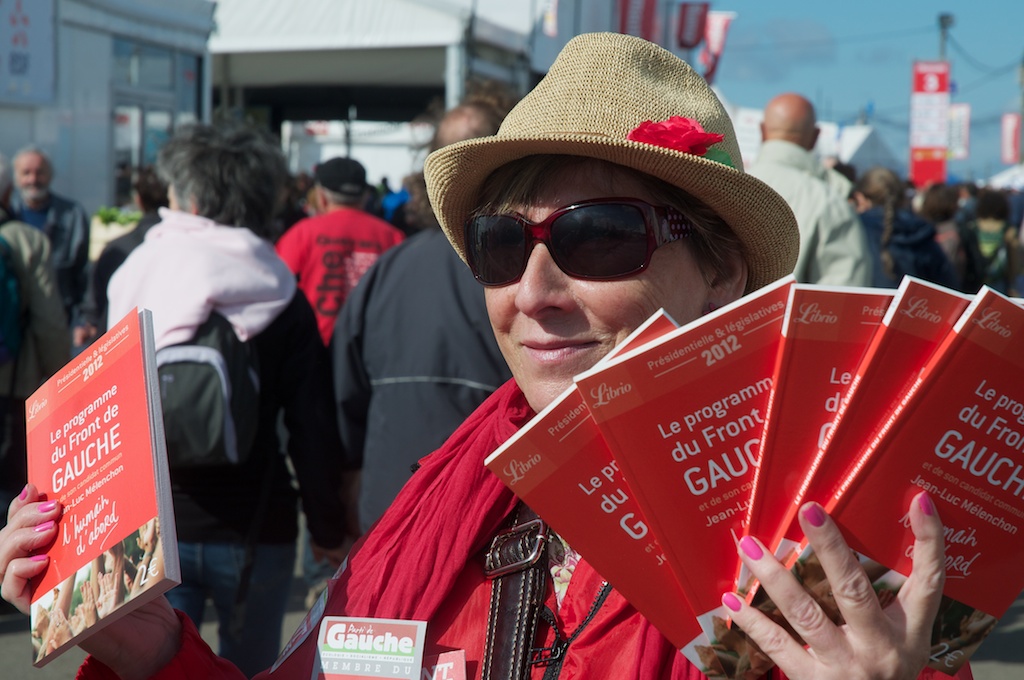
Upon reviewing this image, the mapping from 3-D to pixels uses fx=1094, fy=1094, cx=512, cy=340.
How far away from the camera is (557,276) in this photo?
1.61 m

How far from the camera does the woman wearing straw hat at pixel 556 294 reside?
1.52 meters

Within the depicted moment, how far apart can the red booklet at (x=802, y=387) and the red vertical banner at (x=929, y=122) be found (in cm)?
2233

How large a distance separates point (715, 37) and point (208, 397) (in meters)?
27.2

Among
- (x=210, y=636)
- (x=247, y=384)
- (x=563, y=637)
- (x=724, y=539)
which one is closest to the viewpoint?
(x=724, y=539)

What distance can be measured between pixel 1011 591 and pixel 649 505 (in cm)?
40

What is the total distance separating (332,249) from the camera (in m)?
5.28

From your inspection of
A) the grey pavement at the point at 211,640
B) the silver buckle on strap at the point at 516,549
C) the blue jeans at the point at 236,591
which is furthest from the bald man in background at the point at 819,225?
the silver buckle on strap at the point at 516,549

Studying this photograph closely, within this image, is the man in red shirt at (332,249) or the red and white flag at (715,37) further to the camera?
the red and white flag at (715,37)

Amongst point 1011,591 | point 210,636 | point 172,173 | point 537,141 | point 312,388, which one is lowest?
point 210,636

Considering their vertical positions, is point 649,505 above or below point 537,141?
below

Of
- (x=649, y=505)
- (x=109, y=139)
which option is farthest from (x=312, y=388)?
(x=109, y=139)

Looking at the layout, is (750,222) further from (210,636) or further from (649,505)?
(210,636)

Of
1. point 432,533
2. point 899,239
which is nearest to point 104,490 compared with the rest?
point 432,533

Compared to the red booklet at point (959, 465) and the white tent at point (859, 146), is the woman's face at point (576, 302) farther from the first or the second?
the white tent at point (859, 146)
